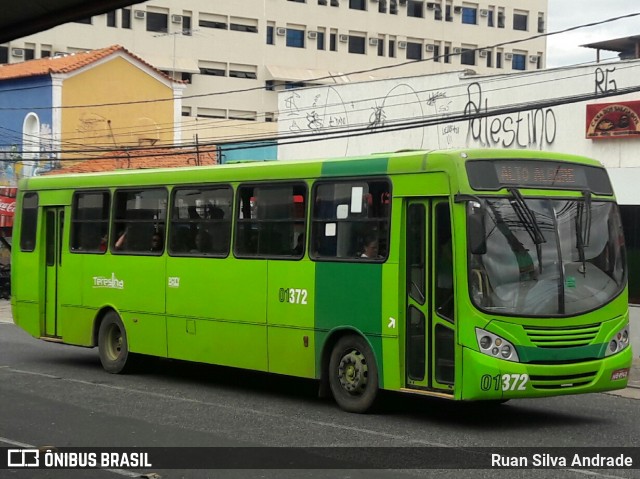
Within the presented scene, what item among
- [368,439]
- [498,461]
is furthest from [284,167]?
[498,461]

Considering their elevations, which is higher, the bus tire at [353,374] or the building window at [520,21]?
the building window at [520,21]

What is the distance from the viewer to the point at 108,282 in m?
17.3

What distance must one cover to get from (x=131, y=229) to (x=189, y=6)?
6088 cm

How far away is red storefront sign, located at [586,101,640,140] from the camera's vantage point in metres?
24.6

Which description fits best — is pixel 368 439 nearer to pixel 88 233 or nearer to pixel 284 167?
pixel 284 167

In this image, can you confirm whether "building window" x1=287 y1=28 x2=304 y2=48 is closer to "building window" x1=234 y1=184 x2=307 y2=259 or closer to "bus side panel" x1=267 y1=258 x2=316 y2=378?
"building window" x1=234 y1=184 x2=307 y2=259

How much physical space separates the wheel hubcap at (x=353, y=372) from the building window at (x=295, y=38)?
68392 mm

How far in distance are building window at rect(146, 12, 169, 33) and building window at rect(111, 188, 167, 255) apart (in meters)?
58.8

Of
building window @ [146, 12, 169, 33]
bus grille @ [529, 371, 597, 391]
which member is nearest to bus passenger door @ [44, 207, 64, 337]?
→ bus grille @ [529, 371, 597, 391]

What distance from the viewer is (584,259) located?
40.8 ft

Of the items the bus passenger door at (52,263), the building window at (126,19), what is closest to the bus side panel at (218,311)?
the bus passenger door at (52,263)

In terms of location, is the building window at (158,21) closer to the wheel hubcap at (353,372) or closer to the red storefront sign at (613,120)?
the red storefront sign at (613,120)

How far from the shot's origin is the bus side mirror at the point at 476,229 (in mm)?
11898

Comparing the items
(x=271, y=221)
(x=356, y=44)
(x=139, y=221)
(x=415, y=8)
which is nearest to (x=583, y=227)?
(x=271, y=221)
